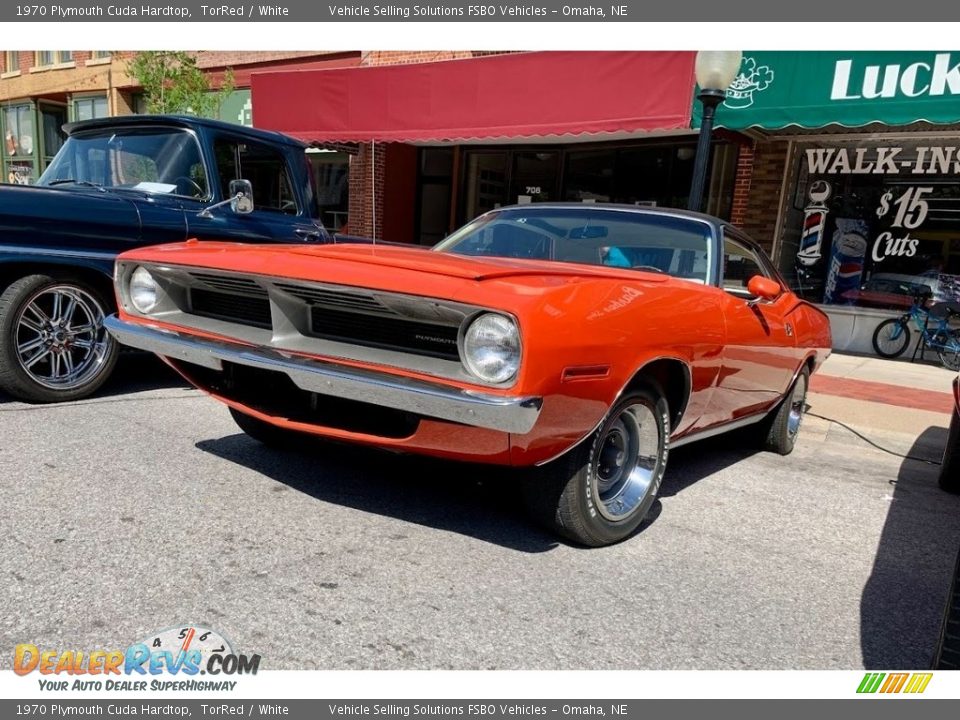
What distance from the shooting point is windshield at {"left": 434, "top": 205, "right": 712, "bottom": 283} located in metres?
3.76

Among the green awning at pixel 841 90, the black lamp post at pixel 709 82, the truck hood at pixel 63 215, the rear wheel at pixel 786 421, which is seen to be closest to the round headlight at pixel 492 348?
the rear wheel at pixel 786 421

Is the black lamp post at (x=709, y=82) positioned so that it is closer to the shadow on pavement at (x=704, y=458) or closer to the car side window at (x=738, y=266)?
the car side window at (x=738, y=266)

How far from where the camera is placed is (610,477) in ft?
10.3

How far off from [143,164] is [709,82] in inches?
189

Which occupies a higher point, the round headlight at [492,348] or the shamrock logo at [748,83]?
the shamrock logo at [748,83]

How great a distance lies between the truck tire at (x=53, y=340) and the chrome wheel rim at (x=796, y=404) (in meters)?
4.57

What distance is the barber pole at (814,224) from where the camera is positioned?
34.7ft

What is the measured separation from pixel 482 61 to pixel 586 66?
158cm

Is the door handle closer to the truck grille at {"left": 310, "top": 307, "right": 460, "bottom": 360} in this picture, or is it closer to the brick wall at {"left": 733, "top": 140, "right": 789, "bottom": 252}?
the truck grille at {"left": 310, "top": 307, "right": 460, "bottom": 360}

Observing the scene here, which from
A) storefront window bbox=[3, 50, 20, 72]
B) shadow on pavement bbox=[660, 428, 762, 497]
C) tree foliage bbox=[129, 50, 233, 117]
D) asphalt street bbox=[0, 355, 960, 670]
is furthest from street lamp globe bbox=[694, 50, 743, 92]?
storefront window bbox=[3, 50, 20, 72]

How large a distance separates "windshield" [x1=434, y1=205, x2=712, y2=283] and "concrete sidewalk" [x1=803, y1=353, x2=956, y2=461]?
9.08 ft

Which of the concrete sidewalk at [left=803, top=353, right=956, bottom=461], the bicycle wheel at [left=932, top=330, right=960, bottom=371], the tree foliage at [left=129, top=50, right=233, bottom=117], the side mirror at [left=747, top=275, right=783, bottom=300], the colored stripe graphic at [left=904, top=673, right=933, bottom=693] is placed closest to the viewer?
the colored stripe graphic at [left=904, top=673, right=933, bottom=693]

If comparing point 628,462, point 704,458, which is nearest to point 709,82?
point 704,458

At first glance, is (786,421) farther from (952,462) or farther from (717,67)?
(717,67)
